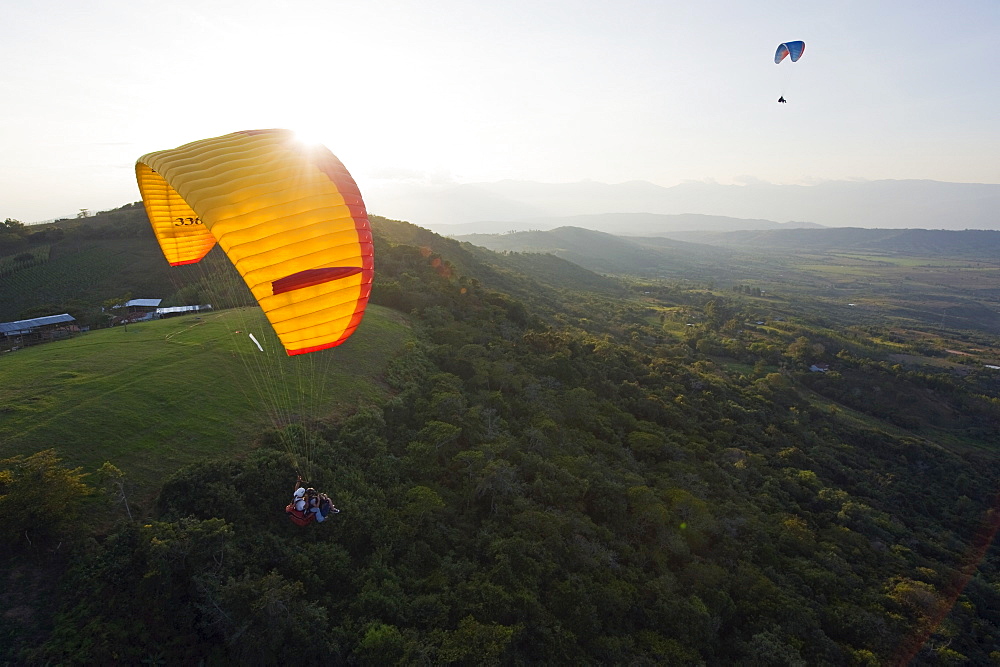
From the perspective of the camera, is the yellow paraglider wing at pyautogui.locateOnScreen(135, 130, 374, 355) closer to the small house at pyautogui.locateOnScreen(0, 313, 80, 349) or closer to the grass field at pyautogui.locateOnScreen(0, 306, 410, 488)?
the grass field at pyautogui.locateOnScreen(0, 306, 410, 488)

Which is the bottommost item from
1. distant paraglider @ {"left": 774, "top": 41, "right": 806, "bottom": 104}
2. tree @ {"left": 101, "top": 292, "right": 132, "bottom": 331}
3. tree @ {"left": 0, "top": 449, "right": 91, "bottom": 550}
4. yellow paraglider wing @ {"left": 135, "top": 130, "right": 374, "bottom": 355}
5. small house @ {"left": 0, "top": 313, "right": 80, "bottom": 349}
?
tree @ {"left": 0, "top": 449, "right": 91, "bottom": 550}

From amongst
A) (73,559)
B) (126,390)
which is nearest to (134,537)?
(73,559)

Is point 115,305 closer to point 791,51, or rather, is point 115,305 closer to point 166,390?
point 166,390

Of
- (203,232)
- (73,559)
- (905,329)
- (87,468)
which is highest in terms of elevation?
(203,232)

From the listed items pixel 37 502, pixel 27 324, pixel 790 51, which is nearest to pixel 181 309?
pixel 27 324

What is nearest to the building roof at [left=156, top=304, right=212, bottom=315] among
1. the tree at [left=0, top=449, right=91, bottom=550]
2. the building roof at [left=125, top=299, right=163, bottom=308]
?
the building roof at [left=125, top=299, right=163, bottom=308]

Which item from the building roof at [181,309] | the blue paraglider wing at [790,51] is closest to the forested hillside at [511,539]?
the building roof at [181,309]

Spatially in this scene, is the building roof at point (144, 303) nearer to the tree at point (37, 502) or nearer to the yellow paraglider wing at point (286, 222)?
the tree at point (37, 502)

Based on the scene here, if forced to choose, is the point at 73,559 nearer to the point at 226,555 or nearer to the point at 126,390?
the point at 226,555
